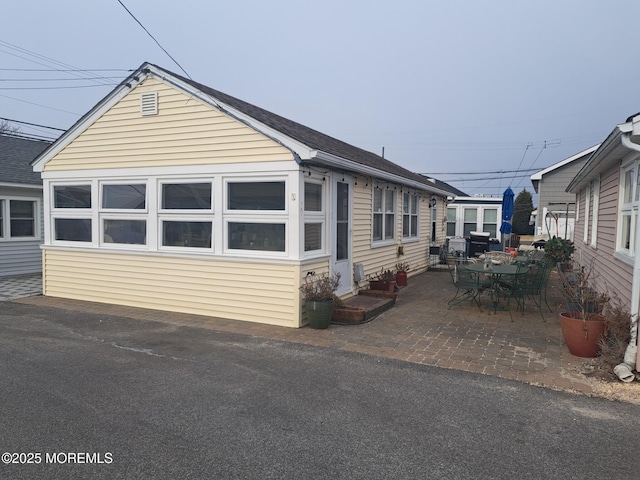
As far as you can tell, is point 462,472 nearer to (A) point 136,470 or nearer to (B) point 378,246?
(A) point 136,470

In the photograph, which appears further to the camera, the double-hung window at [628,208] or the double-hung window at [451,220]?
the double-hung window at [451,220]

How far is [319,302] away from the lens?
22.0 feet

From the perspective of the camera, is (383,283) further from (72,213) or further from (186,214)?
(72,213)

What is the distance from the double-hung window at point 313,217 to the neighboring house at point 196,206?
0.09 ft

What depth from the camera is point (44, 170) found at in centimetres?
936

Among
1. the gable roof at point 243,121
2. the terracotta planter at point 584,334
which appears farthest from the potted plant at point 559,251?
the terracotta planter at point 584,334

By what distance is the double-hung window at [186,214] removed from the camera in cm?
768

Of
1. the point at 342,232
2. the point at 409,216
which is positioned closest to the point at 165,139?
the point at 342,232

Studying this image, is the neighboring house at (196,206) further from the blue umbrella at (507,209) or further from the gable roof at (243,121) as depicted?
the blue umbrella at (507,209)

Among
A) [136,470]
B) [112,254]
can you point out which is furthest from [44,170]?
[136,470]

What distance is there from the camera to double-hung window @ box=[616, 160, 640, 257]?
238 inches

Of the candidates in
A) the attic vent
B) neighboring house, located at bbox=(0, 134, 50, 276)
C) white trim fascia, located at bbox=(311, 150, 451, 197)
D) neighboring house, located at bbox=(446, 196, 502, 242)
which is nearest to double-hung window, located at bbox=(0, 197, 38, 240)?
neighboring house, located at bbox=(0, 134, 50, 276)

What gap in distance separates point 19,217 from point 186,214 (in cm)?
766

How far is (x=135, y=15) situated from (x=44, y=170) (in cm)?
365
